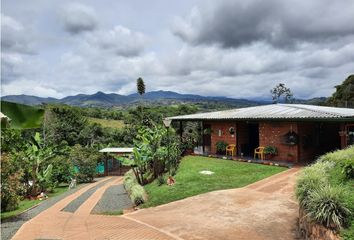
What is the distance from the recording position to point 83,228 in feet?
34.3

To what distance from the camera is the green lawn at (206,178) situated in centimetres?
1392

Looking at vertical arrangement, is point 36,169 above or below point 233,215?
above

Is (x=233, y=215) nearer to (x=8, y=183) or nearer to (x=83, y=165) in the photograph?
(x=8, y=183)

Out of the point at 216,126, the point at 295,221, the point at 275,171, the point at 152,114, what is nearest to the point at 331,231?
the point at 295,221

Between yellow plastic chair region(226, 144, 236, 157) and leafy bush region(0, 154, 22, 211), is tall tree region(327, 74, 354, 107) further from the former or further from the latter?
leafy bush region(0, 154, 22, 211)

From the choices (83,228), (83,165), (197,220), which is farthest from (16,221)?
(83,165)

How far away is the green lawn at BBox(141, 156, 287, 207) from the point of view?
13922 mm

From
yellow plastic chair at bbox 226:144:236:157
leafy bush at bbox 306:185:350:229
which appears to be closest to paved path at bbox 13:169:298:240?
leafy bush at bbox 306:185:350:229

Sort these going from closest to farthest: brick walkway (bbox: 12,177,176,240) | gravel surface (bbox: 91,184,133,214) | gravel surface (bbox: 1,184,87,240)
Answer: brick walkway (bbox: 12,177,176,240), gravel surface (bbox: 1,184,87,240), gravel surface (bbox: 91,184,133,214)

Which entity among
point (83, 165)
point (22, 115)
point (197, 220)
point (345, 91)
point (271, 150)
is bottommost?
point (83, 165)

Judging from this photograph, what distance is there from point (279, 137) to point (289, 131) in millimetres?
863

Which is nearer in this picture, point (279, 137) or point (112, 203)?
point (112, 203)

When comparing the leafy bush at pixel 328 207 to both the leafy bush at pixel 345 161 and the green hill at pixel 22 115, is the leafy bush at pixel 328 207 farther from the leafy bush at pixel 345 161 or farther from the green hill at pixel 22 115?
the green hill at pixel 22 115

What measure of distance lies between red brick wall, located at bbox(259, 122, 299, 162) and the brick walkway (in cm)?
1205
